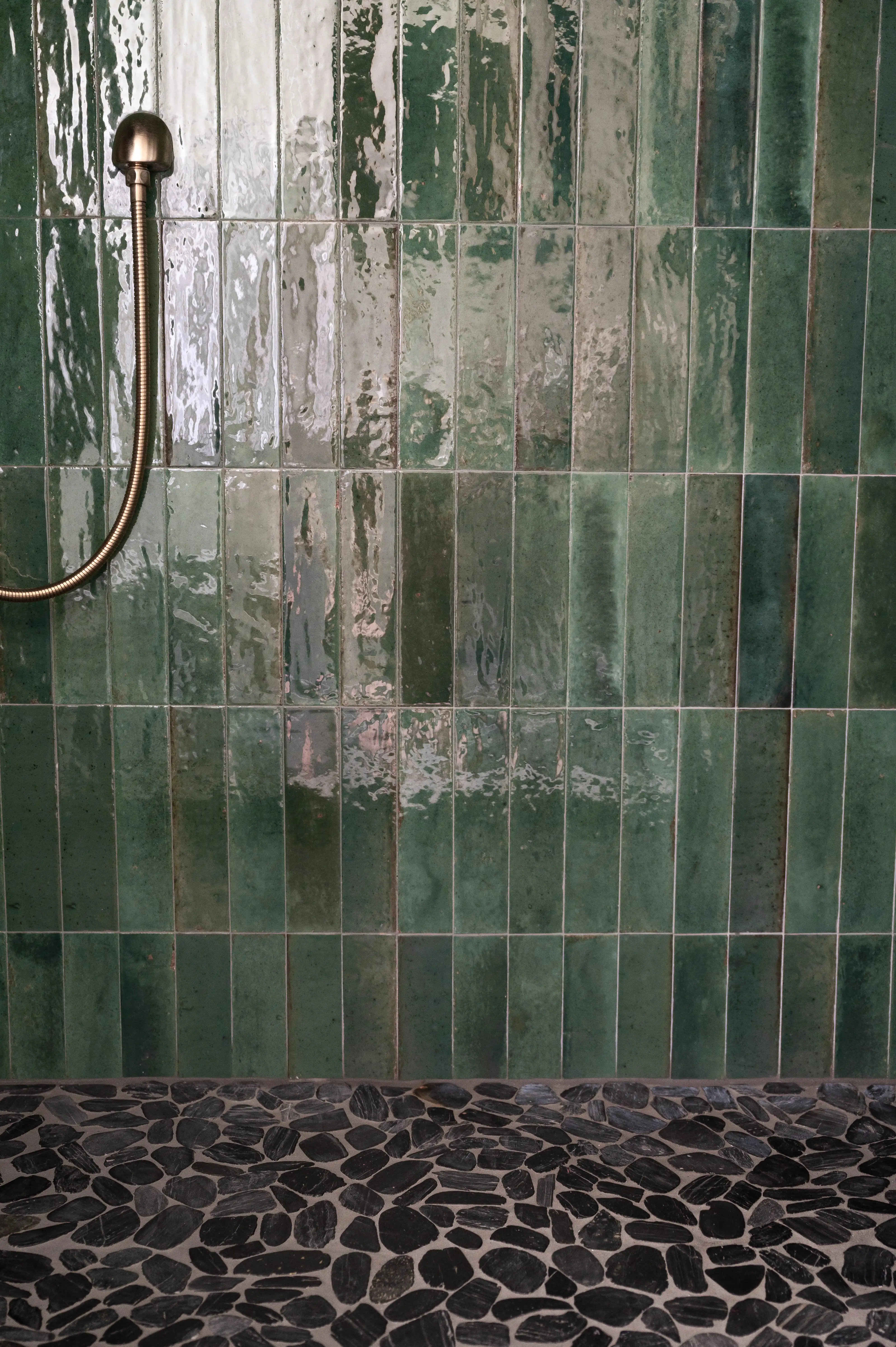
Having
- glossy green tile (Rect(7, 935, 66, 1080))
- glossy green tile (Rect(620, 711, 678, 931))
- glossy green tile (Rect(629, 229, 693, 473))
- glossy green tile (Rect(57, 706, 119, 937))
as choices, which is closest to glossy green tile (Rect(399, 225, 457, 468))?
glossy green tile (Rect(629, 229, 693, 473))

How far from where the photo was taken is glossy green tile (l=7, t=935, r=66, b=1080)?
170 cm

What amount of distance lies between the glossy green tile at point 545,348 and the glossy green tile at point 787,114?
1.03 feet

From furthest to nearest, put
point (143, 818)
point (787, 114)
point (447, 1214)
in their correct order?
point (143, 818)
point (787, 114)
point (447, 1214)

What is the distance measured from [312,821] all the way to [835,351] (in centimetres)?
111

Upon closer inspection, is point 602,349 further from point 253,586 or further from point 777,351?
point 253,586

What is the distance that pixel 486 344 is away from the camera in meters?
1.61

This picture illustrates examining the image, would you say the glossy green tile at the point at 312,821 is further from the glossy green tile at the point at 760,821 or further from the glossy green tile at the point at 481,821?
the glossy green tile at the point at 760,821

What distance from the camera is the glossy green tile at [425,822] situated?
1.67 metres

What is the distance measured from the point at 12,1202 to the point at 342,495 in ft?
3.56

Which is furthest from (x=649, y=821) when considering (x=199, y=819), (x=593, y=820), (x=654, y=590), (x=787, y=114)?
(x=787, y=114)

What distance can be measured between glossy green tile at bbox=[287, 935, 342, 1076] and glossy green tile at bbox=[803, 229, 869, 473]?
3.59ft

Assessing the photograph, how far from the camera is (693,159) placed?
5.21ft

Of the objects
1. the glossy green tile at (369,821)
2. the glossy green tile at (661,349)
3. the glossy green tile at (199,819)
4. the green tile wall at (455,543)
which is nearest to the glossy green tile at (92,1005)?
the green tile wall at (455,543)

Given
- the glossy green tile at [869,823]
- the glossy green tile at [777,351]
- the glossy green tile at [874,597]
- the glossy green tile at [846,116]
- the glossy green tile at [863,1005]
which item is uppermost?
the glossy green tile at [846,116]
